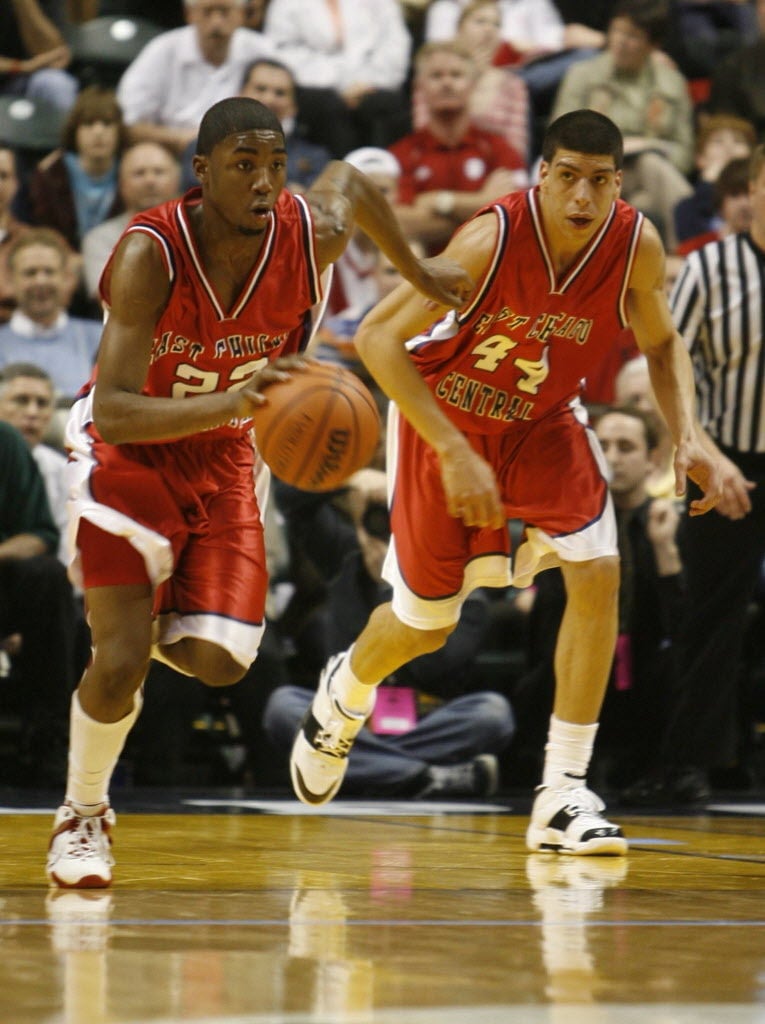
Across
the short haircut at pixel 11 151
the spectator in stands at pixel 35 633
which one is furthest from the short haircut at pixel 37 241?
the spectator in stands at pixel 35 633

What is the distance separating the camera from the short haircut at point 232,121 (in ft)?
11.6

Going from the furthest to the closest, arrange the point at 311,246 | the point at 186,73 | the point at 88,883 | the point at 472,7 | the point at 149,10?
the point at 149,10, the point at 472,7, the point at 186,73, the point at 311,246, the point at 88,883

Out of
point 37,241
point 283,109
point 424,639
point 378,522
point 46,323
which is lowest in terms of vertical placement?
point 424,639

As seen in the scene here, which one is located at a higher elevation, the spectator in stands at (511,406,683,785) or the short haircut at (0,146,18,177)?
the short haircut at (0,146,18,177)

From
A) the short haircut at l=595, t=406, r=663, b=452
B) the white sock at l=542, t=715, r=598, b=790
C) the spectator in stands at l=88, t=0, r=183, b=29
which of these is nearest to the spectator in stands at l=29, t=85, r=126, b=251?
the spectator in stands at l=88, t=0, r=183, b=29

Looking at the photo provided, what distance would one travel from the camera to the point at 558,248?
14.0 feet

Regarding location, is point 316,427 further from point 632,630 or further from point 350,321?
point 350,321

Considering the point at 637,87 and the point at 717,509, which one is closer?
the point at 717,509

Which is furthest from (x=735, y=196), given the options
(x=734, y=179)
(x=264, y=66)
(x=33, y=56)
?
(x=33, y=56)

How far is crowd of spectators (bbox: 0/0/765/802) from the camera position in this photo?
20.5 ft

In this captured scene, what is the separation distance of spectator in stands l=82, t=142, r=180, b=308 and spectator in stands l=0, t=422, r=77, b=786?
6.12 feet

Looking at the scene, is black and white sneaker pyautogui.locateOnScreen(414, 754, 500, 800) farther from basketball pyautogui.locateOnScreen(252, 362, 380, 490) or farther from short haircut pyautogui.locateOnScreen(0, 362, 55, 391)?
basketball pyautogui.locateOnScreen(252, 362, 380, 490)

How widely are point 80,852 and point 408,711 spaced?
9.38ft

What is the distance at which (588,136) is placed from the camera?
4.08 m
